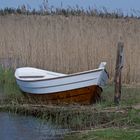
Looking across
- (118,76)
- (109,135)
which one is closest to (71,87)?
(118,76)

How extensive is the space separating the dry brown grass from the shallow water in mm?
3046

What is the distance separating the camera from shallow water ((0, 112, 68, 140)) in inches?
321

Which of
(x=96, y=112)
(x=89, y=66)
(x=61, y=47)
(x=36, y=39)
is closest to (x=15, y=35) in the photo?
(x=36, y=39)

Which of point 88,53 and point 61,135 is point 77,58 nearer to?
point 88,53

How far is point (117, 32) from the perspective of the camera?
12.6 metres

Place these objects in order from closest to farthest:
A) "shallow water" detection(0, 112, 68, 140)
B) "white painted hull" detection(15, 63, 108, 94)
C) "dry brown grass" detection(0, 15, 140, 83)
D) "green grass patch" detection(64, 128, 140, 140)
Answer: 1. "green grass patch" detection(64, 128, 140, 140)
2. "shallow water" detection(0, 112, 68, 140)
3. "white painted hull" detection(15, 63, 108, 94)
4. "dry brown grass" detection(0, 15, 140, 83)

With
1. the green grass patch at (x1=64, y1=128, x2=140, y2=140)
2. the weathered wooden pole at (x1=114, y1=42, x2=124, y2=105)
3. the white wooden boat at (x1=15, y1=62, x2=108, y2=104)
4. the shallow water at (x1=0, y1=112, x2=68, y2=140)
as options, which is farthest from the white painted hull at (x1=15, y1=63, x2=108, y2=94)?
the green grass patch at (x1=64, y1=128, x2=140, y2=140)

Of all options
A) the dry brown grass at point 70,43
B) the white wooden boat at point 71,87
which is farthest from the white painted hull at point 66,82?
the dry brown grass at point 70,43

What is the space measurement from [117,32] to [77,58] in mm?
1273

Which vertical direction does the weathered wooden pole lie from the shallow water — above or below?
above

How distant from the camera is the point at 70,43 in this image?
12.5 m

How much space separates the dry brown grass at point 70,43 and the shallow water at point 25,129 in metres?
3.05

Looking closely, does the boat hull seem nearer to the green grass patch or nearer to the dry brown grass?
the dry brown grass

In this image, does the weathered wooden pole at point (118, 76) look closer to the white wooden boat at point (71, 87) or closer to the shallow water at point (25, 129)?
the white wooden boat at point (71, 87)
